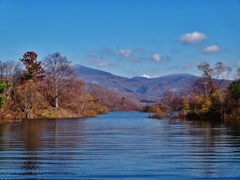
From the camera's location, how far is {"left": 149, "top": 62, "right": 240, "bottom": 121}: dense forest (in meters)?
45.5

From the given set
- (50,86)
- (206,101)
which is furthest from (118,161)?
(50,86)

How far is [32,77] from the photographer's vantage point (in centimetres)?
5506

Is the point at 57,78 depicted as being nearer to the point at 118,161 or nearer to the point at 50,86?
the point at 50,86

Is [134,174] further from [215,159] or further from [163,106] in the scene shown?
[163,106]

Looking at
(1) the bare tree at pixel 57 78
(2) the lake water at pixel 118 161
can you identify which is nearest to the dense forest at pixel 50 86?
(1) the bare tree at pixel 57 78

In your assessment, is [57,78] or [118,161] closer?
[118,161]

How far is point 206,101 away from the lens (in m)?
47.5

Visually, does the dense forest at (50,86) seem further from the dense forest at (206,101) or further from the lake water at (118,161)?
the lake water at (118,161)

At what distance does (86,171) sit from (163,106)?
4458cm

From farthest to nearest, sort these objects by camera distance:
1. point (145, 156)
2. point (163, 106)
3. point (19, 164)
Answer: point (163, 106)
point (145, 156)
point (19, 164)

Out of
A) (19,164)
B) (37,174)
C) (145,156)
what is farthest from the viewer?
(145,156)

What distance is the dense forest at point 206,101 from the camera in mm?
45500

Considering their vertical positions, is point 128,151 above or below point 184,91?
below

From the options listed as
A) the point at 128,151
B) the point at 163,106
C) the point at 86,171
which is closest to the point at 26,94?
the point at 163,106
